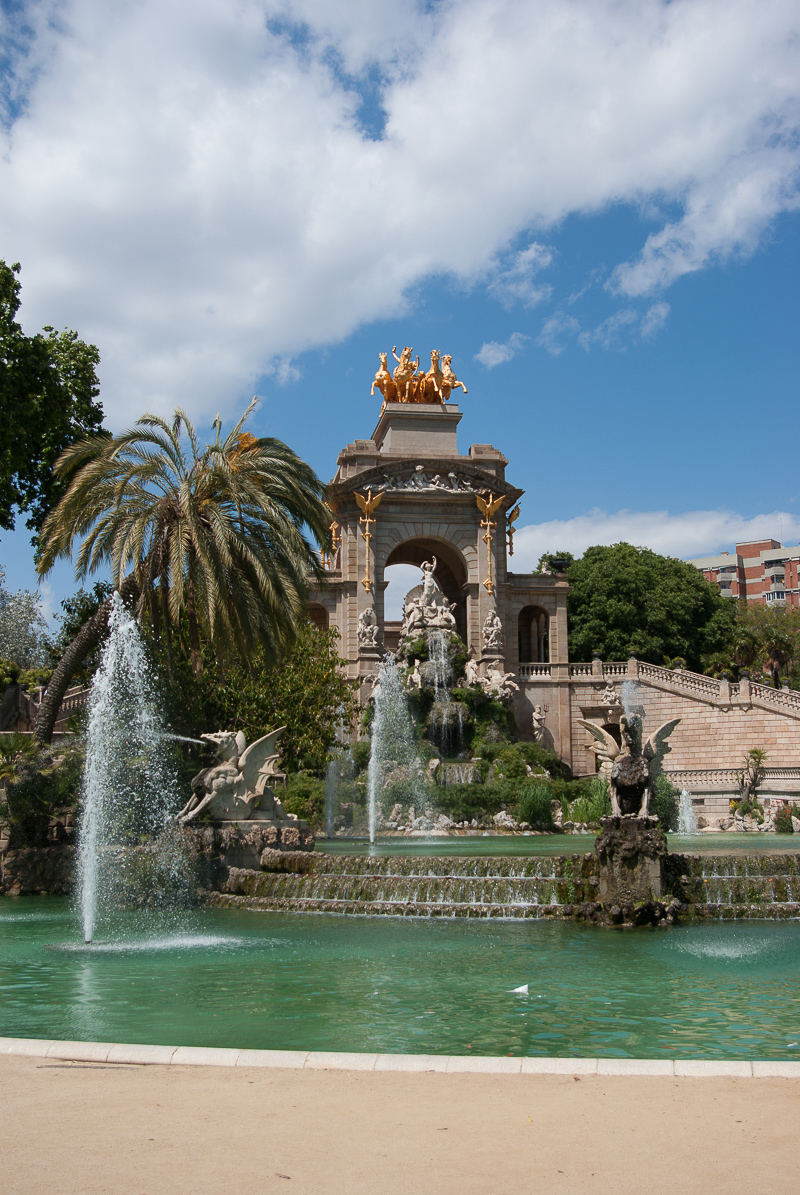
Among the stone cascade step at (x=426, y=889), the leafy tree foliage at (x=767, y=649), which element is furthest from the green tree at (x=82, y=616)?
the leafy tree foliage at (x=767, y=649)

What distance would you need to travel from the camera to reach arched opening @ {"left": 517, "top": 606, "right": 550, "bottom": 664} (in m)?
49.6

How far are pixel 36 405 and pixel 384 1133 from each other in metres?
19.3

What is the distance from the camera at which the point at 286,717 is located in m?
26.9

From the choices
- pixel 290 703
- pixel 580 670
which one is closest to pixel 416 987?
pixel 290 703

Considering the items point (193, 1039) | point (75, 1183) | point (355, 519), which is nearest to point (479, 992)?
point (193, 1039)

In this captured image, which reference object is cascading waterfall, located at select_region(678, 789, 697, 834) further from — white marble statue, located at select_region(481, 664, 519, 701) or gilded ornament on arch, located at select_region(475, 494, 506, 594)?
gilded ornament on arch, located at select_region(475, 494, 506, 594)

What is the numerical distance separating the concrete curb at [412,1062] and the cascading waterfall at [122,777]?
27.5ft

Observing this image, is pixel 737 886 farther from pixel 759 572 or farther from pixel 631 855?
pixel 759 572

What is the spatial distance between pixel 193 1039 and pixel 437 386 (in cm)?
4323

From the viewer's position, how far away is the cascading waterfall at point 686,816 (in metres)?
31.8

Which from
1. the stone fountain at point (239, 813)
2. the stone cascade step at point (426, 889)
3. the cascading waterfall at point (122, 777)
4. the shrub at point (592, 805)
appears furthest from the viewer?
the shrub at point (592, 805)

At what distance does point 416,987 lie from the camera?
9438mm

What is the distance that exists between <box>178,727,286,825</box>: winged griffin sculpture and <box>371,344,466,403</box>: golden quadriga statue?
109 ft

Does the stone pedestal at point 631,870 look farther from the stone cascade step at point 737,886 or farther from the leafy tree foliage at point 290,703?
the leafy tree foliage at point 290,703
